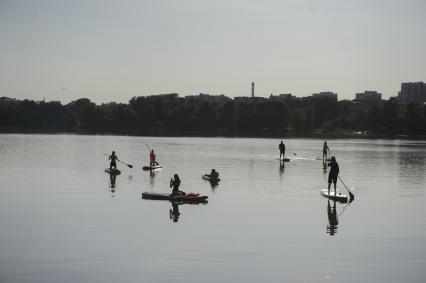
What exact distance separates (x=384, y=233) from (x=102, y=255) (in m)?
10.2

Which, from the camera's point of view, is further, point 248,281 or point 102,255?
point 102,255

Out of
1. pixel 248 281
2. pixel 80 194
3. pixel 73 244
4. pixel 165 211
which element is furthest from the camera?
pixel 80 194

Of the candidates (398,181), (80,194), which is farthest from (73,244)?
(398,181)

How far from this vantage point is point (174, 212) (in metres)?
29.3

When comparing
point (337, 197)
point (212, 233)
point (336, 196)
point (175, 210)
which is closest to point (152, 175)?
point (336, 196)

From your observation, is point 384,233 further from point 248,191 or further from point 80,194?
point 80,194

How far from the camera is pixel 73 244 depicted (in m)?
22.1

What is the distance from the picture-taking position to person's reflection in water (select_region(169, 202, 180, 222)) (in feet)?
90.5

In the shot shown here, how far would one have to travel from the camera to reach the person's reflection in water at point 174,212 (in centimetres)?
2758

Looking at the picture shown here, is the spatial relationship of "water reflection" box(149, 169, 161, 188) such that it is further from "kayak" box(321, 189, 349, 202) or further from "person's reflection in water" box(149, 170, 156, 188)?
"kayak" box(321, 189, 349, 202)

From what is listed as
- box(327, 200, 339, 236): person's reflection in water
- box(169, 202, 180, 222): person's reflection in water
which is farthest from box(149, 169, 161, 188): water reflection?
box(327, 200, 339, 236): person's reflection in water

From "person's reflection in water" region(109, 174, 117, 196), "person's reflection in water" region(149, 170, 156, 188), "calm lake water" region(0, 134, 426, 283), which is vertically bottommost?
"calm lake water" region(0, 134, 426, 283)

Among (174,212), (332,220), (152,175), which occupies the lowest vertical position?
(332,220)

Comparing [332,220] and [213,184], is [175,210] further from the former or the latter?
[213,184]
